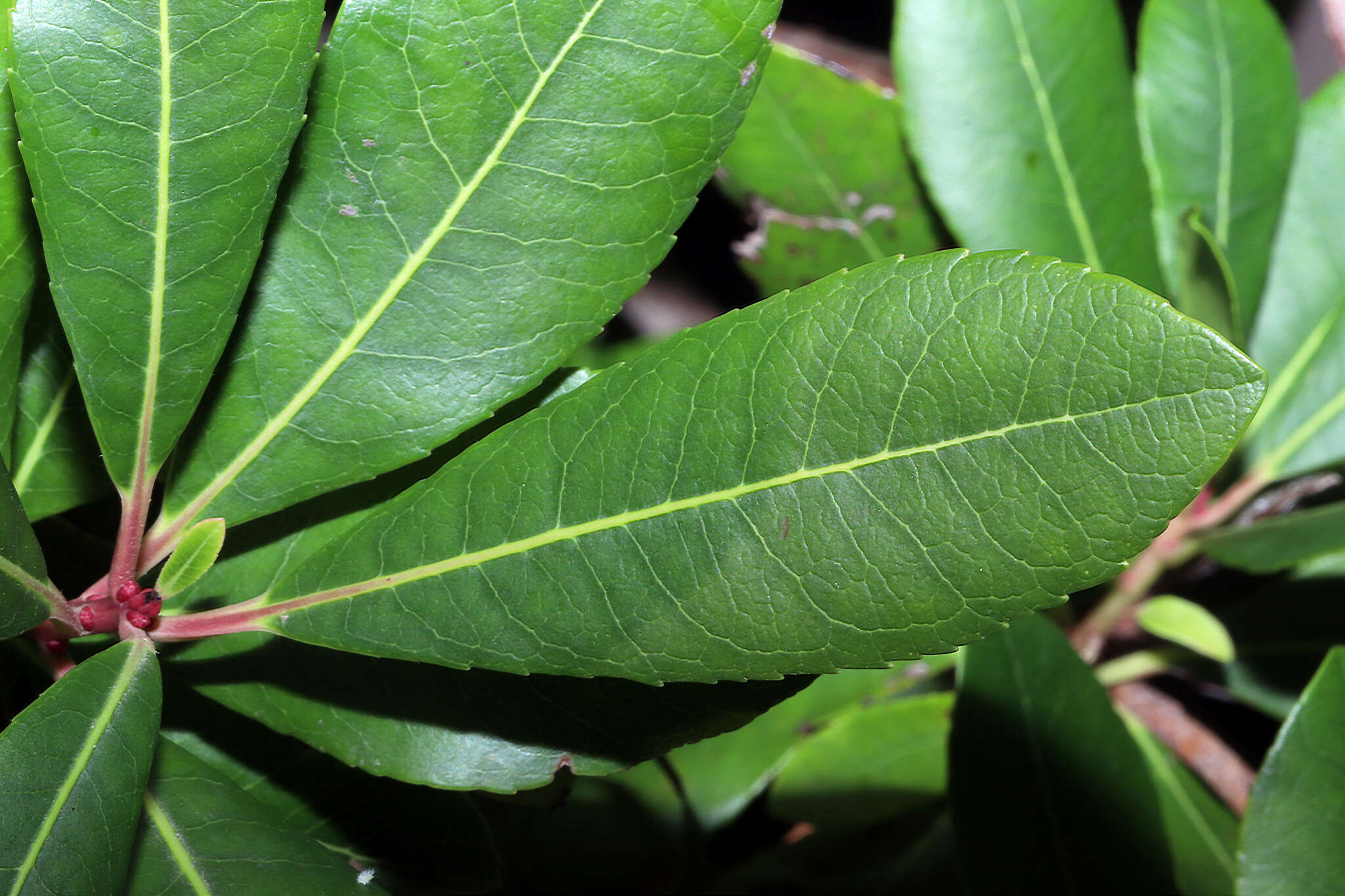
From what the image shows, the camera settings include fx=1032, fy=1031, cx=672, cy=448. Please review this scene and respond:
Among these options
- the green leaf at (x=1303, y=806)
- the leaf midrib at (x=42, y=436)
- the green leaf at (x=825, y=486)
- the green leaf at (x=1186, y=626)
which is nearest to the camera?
the green leaf at (x=825, y=486)

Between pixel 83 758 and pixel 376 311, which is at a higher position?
pixel 376 311

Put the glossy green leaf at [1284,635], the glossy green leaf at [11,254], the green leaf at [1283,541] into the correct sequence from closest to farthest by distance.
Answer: the glossy green leaf at [11,254] → the green leaf at [1283,541] → the glossy green leaf at [1284,635]

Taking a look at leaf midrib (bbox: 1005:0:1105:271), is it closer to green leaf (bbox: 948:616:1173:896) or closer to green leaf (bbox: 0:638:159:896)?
green leaf (bbox: 948:616:1173:896)

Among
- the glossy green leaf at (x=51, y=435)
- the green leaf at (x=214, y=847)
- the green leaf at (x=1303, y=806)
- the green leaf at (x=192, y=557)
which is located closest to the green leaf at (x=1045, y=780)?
the green leaf at (x=1303, y=806)

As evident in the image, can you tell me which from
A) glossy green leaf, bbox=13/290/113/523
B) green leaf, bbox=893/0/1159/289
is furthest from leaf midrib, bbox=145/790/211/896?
green leaf, bbox=893/0/1159/289

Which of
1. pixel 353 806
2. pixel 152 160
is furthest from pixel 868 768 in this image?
pixel 152 160

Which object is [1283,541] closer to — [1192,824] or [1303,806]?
[1303,806]

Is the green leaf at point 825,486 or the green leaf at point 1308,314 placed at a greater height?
the green leaf at point 1308,314

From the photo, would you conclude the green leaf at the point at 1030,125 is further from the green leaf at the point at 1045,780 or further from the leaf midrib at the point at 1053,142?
the green leaf at the point at 1045,780
